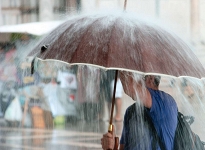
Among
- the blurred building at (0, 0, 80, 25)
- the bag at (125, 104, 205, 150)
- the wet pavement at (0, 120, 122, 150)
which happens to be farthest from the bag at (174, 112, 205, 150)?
the blurred building at (0, 0, 80, 25)

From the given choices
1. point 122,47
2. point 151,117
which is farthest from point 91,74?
point 122,47

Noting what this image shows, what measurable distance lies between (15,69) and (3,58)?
1.13 meters

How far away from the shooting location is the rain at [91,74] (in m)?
3.50

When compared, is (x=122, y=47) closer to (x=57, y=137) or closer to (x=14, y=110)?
(x=57, y=137)

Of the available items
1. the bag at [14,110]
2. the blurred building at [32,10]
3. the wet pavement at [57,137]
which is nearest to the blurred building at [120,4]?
the blurred building at [32,10]

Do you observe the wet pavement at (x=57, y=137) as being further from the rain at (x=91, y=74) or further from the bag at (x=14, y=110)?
the bag at (x=14, y=110)

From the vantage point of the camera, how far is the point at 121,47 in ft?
11.4

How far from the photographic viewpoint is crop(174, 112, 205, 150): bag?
3723 mm

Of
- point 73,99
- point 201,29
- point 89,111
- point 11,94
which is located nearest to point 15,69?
point 11,94

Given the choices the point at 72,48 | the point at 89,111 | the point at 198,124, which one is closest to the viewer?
the point at 72,48

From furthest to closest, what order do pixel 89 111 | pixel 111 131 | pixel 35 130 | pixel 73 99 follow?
1. pixel 89 111
2. pixel 73 99
3. pixel 35 130
4. pixel 111 131

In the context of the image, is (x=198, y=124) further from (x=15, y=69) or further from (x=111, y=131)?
(x=15, y=69)

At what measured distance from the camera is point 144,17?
391cm

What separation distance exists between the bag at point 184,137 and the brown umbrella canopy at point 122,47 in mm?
343
